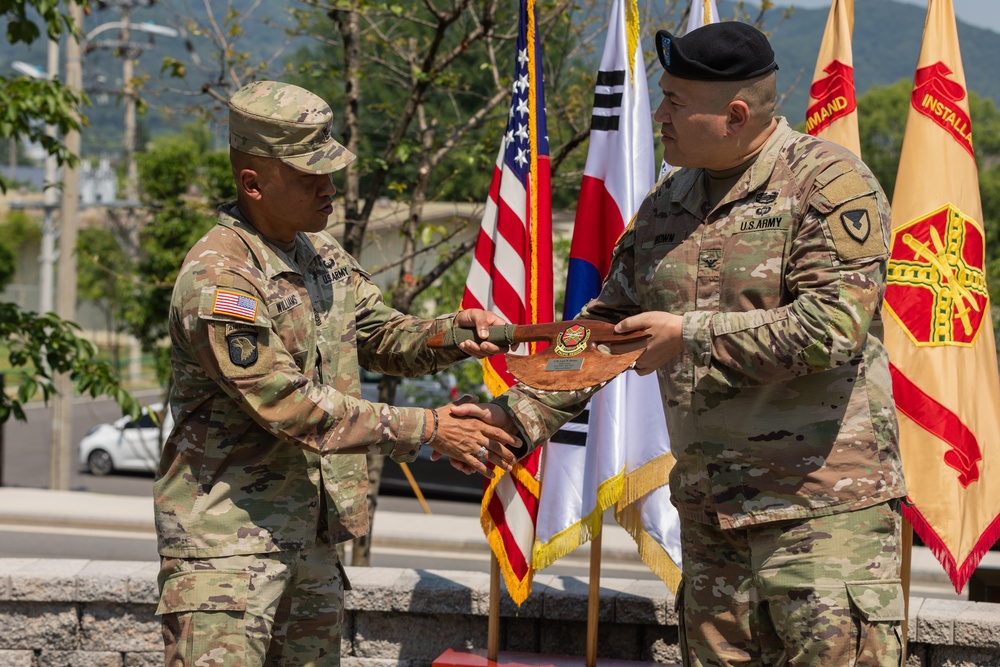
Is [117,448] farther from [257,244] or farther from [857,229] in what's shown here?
[857,229]

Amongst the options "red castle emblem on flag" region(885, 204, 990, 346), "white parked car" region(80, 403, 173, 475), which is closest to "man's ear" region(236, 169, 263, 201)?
"red castle emblem on flag" region(885, 204, 990, 346)

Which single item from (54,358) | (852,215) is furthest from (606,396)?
(54,358)

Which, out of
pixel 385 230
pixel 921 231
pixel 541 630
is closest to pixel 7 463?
pixel 385 230

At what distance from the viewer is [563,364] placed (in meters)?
3.03

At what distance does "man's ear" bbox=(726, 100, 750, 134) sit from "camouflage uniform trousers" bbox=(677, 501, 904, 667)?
1013mm

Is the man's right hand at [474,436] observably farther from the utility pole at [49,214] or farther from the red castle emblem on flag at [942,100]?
the utility pole at [49,214]

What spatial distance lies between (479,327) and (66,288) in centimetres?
1078

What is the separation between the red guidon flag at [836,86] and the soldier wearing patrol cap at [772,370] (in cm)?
137

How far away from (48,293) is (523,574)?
2093 cm

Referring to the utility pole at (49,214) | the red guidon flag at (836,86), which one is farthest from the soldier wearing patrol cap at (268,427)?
the utility pole at (49,214)

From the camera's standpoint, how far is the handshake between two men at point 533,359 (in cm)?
275

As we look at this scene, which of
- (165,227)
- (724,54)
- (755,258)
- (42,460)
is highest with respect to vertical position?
(165,227)

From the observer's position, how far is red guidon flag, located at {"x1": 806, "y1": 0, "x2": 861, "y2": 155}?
4168 mm

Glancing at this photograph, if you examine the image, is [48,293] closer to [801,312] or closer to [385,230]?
[385,230]
